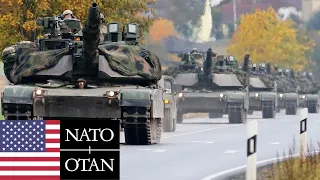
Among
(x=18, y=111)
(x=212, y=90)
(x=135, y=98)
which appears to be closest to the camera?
(x=135, y=98)

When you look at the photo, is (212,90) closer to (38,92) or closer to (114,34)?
(114,34)

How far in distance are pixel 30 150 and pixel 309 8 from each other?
73.9 metres

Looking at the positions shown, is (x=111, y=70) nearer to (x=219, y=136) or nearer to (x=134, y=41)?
(x=134, y=41)

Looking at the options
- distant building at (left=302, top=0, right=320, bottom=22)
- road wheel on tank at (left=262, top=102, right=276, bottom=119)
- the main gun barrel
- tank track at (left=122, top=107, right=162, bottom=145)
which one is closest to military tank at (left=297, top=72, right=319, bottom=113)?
distant building at (left=302, top=0, right=320, bottom=22)

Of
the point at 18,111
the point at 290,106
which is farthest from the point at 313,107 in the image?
the point at 18,111

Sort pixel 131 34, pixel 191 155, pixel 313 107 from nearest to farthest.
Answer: pixel 191 155 < pixel 131 34 < pixel 313 107

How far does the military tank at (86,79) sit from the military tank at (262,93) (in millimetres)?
27348

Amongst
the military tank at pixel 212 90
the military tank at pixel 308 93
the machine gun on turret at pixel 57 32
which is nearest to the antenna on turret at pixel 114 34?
the machine gun on turret at pixel 57 32

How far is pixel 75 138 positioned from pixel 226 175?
547 cm

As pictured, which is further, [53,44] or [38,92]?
[53,44]

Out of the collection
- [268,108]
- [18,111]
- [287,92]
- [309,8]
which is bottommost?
[287,92]

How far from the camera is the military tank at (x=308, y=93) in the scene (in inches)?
2808

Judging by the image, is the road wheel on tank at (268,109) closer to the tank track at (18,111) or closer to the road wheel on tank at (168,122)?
the road wheel on tank at (168,122)

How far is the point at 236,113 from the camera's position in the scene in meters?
45.5
